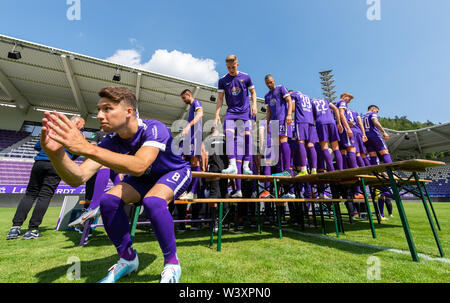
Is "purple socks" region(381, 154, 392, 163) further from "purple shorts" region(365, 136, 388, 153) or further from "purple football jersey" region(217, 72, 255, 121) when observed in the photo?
"purple football jersey" region(217, 72, 255, 121)

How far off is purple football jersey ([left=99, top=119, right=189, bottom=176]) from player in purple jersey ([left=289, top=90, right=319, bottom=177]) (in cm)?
318

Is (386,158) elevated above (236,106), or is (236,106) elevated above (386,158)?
(236,106)

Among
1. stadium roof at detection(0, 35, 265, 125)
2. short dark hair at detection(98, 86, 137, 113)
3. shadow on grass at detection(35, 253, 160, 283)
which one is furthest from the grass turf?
stadium roof at detection(0, 35, 265, 125)

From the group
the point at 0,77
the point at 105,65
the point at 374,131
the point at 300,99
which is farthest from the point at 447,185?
the point at 0,77

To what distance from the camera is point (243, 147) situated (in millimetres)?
4094

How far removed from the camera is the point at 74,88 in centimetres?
1503

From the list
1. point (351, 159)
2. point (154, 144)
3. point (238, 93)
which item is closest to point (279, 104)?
point (238, 93)

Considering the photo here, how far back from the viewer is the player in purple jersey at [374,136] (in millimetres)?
6262

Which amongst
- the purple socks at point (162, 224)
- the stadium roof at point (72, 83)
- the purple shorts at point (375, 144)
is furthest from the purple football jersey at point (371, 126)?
the stadium roof at point (72, 83)

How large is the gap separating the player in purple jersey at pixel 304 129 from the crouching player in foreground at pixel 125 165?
3.17 meters

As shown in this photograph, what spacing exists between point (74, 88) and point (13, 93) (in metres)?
5.89

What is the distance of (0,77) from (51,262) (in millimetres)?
19393

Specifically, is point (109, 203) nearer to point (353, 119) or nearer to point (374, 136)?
point (353, 119)

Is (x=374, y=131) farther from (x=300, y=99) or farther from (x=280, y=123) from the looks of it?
(x=280, y=123)
